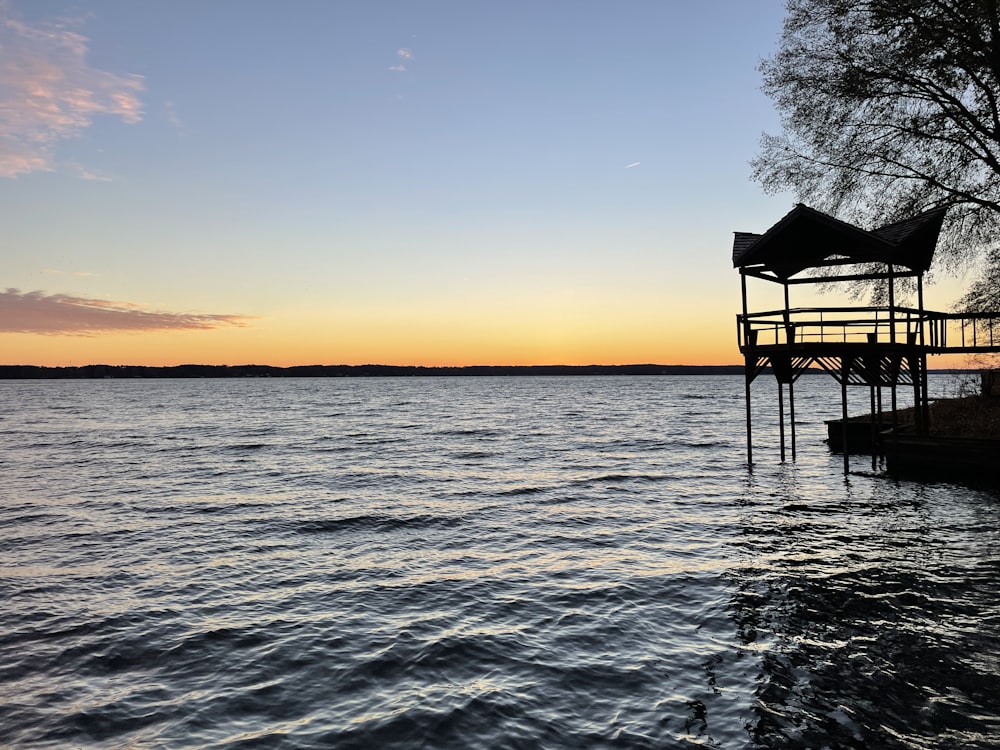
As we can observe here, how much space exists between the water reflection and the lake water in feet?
0.13

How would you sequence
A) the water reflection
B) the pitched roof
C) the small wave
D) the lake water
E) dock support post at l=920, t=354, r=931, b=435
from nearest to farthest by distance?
the water reflection → the lake water → the small wave → the pitched roof → dock support post at l=920, t=354, r=931, b=435

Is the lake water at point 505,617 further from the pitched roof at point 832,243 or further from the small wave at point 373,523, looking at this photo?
the pitched roof at point 832,243

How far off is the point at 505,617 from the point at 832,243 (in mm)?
18701

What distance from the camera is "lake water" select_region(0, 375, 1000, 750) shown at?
21.6 feet

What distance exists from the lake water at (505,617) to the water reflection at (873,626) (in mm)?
39

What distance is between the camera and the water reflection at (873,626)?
6.27 metres

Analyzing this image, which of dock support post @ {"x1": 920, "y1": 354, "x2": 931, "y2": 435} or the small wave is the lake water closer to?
the small wave

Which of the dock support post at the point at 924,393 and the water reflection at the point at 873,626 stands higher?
the dock support post at the point at 924,393

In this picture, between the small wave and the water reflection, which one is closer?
the water reflection

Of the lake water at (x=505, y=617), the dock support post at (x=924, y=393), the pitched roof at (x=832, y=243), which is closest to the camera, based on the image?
the lake water at (x=505, y=617)

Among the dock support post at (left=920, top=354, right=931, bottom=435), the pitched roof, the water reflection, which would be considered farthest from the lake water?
the pitched roof

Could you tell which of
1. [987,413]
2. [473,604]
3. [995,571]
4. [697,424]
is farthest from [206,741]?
[697,424]

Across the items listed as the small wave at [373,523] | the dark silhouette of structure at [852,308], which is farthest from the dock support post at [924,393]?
the small wave at [373,523]

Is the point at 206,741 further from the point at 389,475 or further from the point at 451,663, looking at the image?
the point at 389,475
